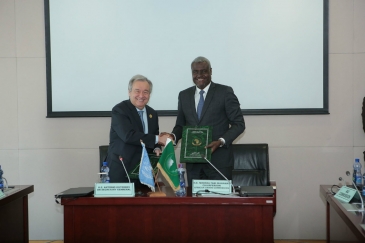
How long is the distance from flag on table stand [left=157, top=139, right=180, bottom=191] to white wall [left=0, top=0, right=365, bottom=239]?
156 cm

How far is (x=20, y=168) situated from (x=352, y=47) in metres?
3.60

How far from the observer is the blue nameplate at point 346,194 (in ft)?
9.23

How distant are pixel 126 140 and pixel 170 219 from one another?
0.74 metres

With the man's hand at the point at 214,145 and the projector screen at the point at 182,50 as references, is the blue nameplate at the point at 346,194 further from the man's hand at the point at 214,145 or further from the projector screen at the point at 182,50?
the projector screen at the point at 182,50

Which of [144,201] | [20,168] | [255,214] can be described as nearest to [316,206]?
[255,214]

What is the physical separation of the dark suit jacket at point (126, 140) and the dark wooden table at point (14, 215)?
0.69 meters

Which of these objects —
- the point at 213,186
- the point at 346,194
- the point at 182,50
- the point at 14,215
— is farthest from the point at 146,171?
the point at 182,50

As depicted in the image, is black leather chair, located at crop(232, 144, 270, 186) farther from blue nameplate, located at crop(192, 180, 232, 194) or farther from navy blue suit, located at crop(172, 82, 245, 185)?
blue nameplate, located at crop(192, 180, 232, 194)

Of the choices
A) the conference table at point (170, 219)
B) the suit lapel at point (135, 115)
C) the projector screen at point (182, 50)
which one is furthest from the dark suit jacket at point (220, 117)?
the projector screen at point (182, 50)

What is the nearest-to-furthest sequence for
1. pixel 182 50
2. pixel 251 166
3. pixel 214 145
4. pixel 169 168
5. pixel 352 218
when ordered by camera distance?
1. pixel 352 218
2. pixel 169 168
3. pixel 214 145
4. pixel 251 166
5. pixel 182 50

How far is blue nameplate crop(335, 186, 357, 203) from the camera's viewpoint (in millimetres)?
2812

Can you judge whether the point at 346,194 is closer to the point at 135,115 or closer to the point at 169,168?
the point at 169,168

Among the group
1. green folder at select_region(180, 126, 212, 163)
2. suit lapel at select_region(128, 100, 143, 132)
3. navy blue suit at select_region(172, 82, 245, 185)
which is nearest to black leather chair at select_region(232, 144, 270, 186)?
navy blue suit at select_region(172, 82, 245, 185)

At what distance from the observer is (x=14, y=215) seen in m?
3.36
